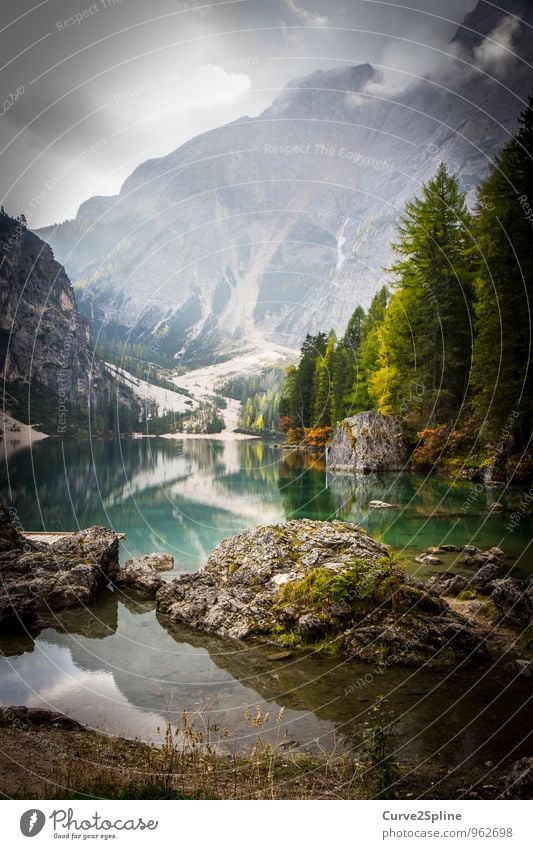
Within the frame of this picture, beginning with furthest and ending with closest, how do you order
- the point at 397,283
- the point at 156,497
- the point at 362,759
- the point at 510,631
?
the point at 397,283
the point at 156,497
the point at 510,631
the point at 362,759

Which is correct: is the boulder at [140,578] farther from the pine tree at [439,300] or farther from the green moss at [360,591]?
the pine tree at [439,300]

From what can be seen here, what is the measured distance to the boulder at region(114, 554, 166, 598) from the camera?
596 inches

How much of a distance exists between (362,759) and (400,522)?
1729cm

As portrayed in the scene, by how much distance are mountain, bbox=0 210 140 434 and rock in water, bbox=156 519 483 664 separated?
283 feet

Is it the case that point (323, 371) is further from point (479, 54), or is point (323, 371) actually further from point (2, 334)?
point (479, 54)

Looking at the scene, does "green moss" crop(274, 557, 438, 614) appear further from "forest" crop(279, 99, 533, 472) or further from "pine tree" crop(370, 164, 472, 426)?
"pine tree" crop(370, 164, 472, 426)

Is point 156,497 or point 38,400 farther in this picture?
point 38,400

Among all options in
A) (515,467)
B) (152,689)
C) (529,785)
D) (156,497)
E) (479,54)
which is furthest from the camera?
(479,54)

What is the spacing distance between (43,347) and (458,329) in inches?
4512

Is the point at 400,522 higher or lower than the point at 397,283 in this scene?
lower

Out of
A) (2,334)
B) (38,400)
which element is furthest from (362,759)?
(2,334)

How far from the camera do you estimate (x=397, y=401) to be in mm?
47062

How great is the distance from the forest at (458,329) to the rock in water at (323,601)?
18369 millimetres

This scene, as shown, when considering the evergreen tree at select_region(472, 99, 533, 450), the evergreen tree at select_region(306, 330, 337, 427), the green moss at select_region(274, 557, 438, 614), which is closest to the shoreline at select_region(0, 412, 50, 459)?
the evergreen tree at select_region(306, 330, 337, 427)
